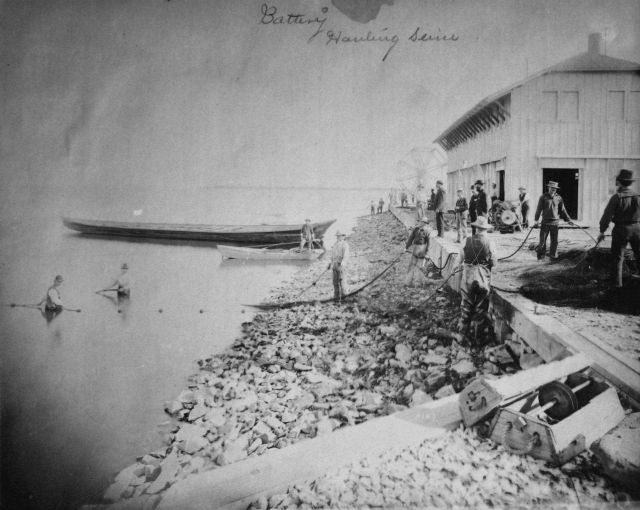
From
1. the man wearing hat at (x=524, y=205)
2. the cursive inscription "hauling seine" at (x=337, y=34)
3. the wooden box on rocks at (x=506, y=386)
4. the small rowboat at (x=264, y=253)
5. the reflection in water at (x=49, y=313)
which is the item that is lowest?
the wooden box on rocks at (x=506, y=386)

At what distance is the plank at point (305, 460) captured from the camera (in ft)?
5.97

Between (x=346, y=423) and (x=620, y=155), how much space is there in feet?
8.24

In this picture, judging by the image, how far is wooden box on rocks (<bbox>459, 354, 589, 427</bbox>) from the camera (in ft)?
6.08

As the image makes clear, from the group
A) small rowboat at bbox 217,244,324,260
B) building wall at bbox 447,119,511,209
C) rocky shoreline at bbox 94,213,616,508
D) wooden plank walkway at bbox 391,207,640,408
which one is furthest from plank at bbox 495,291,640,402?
small rowboat at bbox 217,244,324,260

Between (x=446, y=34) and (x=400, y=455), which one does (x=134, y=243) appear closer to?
(x=400, y=455)

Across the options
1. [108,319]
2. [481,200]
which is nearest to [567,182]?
[481,200]

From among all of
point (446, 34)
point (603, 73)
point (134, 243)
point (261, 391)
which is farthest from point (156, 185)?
point (603, 73)

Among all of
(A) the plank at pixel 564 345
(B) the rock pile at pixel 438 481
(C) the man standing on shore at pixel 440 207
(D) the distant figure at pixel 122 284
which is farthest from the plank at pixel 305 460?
(C) the man standing on shore at pixel 440 207

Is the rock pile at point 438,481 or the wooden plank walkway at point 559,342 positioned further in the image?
the wooden plank walkway at point 559,342

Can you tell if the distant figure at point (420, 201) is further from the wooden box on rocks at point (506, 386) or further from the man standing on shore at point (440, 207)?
the wooden box on rocks at point (506, 386)

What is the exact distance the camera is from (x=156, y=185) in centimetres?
266

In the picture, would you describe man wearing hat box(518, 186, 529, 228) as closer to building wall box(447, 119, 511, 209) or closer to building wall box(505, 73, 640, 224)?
building wall box(505, 73, 640, 224)

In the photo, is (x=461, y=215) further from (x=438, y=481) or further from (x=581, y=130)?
(x=438, y=481)

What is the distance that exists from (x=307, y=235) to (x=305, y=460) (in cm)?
143
